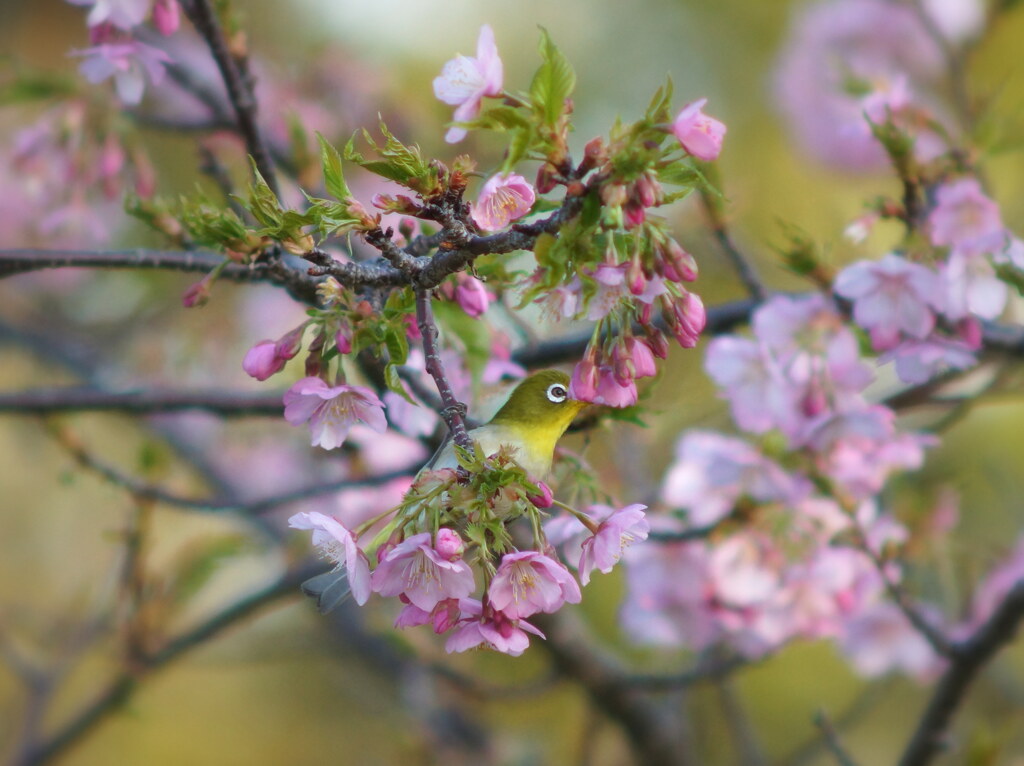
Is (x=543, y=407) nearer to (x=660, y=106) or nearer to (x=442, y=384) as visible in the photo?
(x=442, y=384)

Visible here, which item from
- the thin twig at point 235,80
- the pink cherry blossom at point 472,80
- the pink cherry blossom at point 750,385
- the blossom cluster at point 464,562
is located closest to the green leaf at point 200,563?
the thin twig at point 235,80

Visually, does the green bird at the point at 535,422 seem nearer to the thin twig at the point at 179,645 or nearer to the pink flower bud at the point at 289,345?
the pink flower bud at the point at 289,345

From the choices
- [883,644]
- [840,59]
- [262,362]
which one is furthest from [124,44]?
[840,59]

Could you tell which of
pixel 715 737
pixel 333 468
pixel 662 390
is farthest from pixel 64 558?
pixel 662 390

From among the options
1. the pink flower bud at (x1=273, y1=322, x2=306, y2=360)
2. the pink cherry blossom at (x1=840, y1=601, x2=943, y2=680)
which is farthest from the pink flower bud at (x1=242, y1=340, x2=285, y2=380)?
the pink cherry blossom at (x1=840, y1=601, x2=943, y2=680)

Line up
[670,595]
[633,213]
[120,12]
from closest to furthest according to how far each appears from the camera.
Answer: [633,213]
[120,12]
[670,595]

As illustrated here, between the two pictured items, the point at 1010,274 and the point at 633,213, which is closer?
the point at 633,213

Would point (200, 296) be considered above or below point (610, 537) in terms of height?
above

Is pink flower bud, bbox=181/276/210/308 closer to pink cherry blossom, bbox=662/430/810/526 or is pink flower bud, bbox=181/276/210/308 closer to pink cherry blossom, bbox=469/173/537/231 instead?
pink cherry blossom, bbox=469/173/537/231
